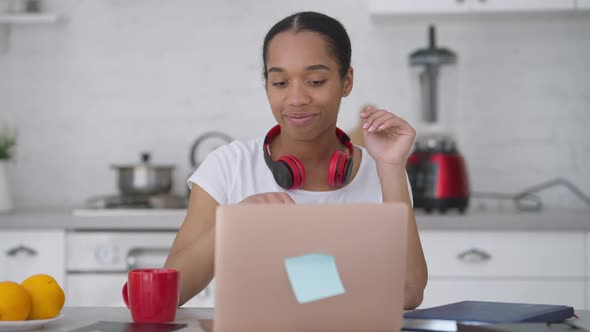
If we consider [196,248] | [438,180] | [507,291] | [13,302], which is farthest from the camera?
[438,180]

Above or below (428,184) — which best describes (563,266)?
below

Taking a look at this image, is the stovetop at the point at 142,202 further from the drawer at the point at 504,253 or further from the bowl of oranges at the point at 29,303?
the bowl of oranges at the point at 29,303

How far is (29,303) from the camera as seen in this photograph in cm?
121

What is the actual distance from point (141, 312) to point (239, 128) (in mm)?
2068

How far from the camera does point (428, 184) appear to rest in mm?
2832

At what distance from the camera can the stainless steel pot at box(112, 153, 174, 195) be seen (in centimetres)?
291

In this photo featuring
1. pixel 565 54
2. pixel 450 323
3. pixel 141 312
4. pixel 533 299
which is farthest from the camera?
pixel 565 54

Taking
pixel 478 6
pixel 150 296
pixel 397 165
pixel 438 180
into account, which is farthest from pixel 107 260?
pixel 478 6

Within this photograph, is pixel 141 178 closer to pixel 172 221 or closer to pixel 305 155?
pixel 172 221

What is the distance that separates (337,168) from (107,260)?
1.27 meters

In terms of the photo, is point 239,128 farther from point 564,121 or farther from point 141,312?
point 141,312

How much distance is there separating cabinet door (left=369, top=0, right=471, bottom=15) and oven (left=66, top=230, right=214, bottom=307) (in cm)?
114

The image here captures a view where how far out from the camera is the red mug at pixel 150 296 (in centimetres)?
123

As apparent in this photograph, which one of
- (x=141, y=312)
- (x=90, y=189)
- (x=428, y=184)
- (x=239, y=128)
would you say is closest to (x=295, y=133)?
(x=141, y=312)
